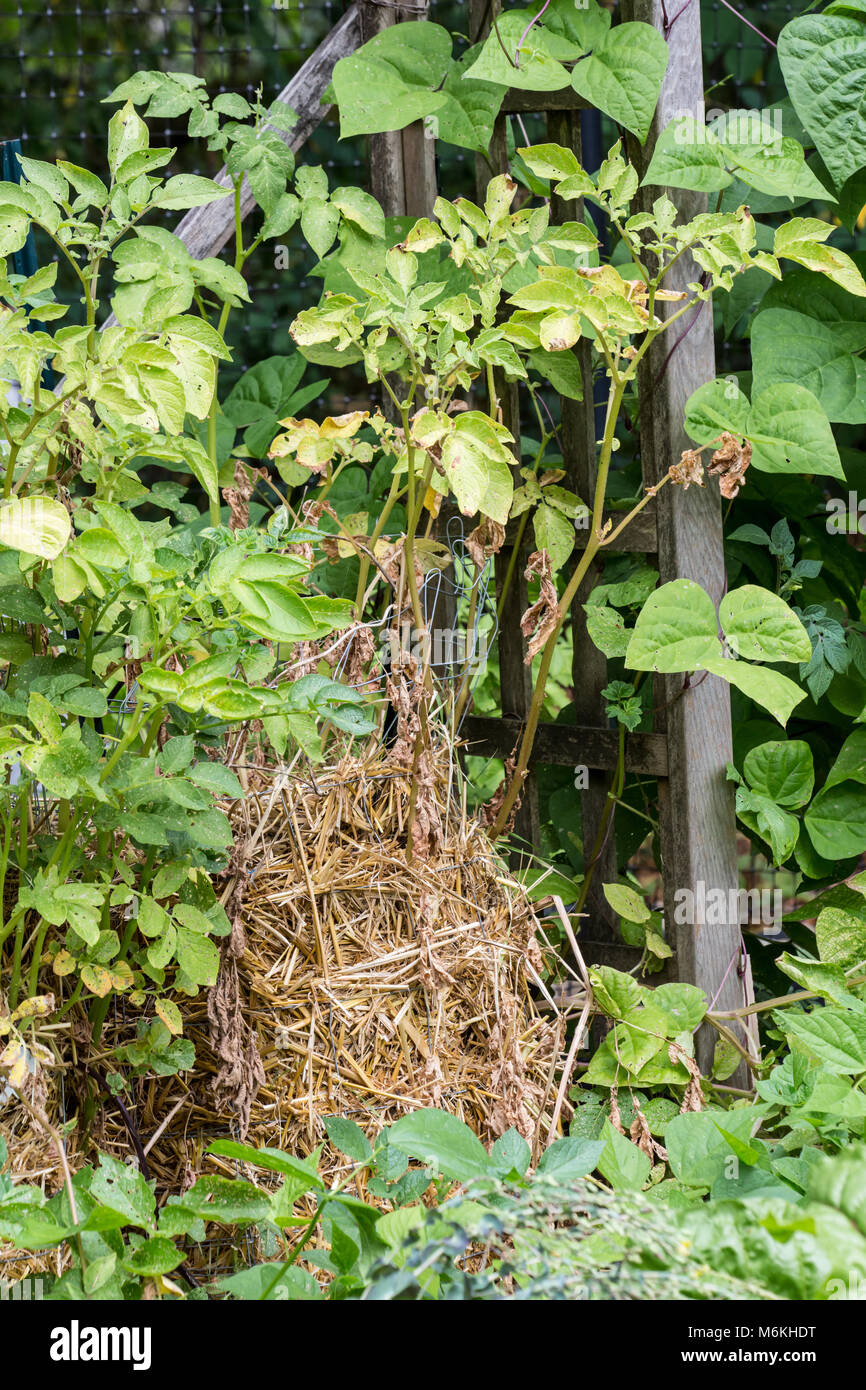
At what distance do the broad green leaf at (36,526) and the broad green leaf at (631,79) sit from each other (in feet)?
3.39

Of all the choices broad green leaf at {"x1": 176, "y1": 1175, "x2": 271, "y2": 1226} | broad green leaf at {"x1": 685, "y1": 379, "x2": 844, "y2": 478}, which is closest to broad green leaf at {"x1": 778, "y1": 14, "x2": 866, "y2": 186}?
broad green leaf at {"x1": 685, "y1": 379, "x2": 844, "y2": 478}

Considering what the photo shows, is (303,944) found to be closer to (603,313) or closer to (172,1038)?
(172,1038)

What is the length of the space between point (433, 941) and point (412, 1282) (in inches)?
26.7

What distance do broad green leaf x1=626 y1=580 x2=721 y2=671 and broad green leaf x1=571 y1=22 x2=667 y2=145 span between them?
0.62 m

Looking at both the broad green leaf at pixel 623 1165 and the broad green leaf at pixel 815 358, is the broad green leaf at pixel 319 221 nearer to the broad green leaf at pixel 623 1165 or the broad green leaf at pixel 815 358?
the broad green leaf at pixel 815 358

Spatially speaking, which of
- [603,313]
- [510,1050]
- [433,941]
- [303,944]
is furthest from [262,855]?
[603,313]

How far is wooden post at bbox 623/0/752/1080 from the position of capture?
1.72m

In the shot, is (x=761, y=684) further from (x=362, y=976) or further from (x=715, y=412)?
(x=362, y=976)

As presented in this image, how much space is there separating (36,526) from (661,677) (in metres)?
1.06

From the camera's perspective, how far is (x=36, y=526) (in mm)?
981

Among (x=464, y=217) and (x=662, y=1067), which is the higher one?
(x=464, y=217)

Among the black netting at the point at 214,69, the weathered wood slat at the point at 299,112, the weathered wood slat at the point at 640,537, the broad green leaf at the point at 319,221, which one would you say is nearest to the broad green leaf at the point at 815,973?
the weathered wood slat at the point at 640,537

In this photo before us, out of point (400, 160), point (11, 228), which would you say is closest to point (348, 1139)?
point (11, 228)

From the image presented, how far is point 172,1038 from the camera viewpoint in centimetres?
129
